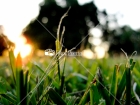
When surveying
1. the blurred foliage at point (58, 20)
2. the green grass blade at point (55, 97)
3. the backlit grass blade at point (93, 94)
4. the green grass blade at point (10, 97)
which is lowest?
the blurred foliage at point (58, 20)

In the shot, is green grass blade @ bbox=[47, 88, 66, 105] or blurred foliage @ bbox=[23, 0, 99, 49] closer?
green grass blade @ bbox=[47, 88, 66, 105]

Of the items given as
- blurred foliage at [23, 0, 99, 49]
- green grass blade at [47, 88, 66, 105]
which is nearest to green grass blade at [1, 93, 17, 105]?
green grass blade at [47, 88, 66, 105]

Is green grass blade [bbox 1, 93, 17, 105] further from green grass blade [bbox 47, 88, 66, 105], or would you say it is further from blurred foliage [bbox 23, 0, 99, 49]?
blurred foliage [bbox 23, 0, 99, 49]

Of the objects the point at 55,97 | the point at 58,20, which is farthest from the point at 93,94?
the point at 58,20

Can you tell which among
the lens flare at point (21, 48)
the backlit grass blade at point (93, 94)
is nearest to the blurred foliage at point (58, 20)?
the lens flare at point (21, 48)

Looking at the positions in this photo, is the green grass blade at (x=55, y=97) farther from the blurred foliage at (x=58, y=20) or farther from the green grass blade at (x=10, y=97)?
the blurred foliage at (x=58, y=20)

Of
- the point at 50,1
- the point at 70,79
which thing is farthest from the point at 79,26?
the point at 70,79

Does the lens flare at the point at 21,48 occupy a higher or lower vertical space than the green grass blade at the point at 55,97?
higher

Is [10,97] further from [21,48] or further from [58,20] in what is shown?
[58,20]
